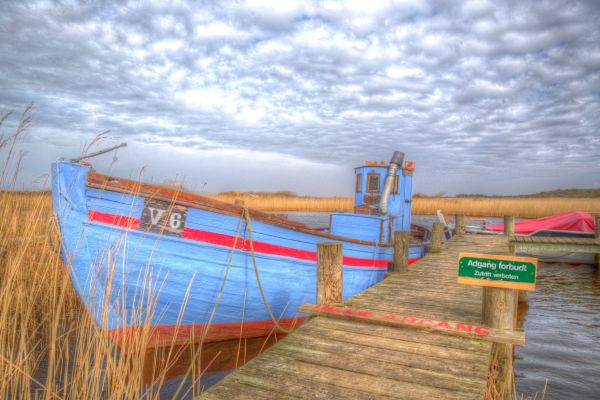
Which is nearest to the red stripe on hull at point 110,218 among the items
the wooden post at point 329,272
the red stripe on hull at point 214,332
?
Answer: the red stripe on hull at point 214,332

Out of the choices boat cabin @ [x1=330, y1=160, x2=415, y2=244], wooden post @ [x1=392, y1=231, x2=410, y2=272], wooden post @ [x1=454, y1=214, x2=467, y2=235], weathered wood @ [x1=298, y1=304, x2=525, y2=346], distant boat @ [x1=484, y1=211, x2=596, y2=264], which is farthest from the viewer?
wooden post @ [x1=454, y1=214, x2=467, y2=235]

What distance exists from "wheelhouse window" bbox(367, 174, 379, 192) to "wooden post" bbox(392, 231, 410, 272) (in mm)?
2503

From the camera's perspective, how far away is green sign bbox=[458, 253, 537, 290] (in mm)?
3348

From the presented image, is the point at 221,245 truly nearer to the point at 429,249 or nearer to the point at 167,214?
the point at 167,214

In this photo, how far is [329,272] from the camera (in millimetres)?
4121

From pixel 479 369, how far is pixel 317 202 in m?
29.6

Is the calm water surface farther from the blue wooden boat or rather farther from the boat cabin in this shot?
the boat cabin

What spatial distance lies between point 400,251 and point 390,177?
97.4 inches

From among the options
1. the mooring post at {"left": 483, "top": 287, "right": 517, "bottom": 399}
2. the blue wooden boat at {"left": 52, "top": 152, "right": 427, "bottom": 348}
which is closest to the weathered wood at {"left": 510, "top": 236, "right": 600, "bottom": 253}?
the blue wooden boat at {"left": 52, "top": 152, "right": 427, "bottom": 348}

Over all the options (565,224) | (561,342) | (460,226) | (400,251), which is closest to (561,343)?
(561,342)

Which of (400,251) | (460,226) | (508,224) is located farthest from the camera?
(460,226)

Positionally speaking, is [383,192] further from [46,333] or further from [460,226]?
[46,333]

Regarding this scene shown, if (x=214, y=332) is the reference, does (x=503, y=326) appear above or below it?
above

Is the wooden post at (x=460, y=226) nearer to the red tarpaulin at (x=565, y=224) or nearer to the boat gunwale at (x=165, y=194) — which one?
the red tarpaulin at (x=565, y=224)
